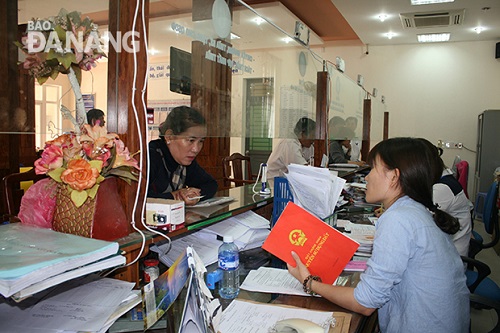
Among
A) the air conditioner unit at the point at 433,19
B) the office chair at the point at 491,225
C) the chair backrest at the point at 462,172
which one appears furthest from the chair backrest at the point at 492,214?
the chair backrest at the point at 462,172

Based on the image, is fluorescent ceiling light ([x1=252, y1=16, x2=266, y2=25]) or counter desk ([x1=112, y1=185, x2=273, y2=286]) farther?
fluorescent ceiling light ([x1=252, y1=16, x2=266, y2=25])

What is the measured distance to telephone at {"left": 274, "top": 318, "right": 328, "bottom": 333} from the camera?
929mm

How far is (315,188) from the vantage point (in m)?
1.66

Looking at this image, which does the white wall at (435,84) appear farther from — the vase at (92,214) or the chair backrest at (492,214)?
the vase at (92,214)

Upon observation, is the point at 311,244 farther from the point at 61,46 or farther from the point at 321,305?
the point at 61,46

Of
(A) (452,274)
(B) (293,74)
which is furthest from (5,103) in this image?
(B) (293,74)

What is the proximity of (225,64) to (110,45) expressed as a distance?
3.28ft

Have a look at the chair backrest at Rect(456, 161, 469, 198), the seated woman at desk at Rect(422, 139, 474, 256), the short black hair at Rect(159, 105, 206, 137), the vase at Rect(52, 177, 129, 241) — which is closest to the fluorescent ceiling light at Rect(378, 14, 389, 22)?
the chair backrest at Rect(456, 161, 469, 198)

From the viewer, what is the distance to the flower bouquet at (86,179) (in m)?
0.95

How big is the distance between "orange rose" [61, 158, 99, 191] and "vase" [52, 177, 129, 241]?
0.04m

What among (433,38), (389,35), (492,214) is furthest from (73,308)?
(433,38)

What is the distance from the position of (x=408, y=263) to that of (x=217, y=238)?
0.70m

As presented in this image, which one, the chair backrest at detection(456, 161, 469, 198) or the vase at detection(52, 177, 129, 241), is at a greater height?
the vase at detection(52, 177, 129, 241)

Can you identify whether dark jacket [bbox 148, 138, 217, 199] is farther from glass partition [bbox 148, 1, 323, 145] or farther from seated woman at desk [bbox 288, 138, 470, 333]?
seated woman at desk [bbox 288, 138, 470, 333]
